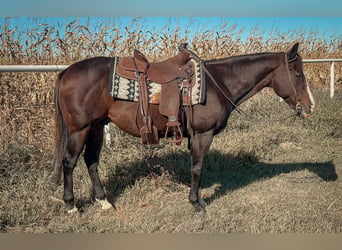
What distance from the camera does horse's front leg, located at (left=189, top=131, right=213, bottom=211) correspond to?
344 cm

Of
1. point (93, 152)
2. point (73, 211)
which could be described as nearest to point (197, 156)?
point (93, 152)

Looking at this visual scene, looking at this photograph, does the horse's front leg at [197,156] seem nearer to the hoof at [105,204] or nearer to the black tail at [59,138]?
the hoof at [105,204]

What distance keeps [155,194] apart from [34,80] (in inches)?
113

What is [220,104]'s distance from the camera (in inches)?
135

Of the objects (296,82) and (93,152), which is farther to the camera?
(93,152)

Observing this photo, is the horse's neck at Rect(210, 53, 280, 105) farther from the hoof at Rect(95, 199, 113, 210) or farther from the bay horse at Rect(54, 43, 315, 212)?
the hoof at Rect(95, 199, 113, 210)

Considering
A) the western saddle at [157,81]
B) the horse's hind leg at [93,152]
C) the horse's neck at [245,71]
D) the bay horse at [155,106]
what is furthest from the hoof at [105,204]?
the horse's neck at [245,71]

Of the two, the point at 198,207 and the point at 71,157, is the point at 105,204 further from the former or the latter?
the point at 198,207

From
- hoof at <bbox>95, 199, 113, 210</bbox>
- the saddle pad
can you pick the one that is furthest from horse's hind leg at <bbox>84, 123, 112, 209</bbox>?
the saddle pad

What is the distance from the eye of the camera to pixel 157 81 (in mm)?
3279

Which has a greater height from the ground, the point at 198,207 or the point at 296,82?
the point at 296,82

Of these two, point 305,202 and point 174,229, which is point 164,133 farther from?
point 305,202

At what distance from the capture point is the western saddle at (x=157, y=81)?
3.26m

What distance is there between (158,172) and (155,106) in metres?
1.51
